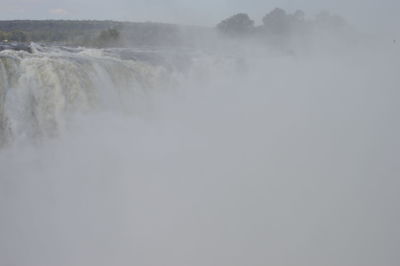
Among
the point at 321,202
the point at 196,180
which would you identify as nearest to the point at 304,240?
the point at 321,202

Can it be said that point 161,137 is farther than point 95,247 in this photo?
Yes

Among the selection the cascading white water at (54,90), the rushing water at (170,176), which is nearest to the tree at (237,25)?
the rushing water at (170,176)

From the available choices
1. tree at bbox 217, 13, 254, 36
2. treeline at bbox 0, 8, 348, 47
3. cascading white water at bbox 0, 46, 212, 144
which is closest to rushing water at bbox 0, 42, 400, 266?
cascading white water at bbox 0, 46, 212, 144

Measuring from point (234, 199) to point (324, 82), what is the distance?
9900mm

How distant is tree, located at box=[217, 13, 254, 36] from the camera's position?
31484 mm

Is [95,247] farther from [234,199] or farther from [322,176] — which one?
[322,176]

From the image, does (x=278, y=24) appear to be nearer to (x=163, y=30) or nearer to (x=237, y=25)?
(x=237, y=25)

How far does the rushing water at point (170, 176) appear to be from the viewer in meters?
6.41

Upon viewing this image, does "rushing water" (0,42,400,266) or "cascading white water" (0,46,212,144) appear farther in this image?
"cascading white water" (0,46,212,144)

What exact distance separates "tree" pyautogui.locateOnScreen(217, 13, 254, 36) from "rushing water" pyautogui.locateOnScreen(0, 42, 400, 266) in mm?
20234

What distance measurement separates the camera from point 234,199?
7430 millimetres

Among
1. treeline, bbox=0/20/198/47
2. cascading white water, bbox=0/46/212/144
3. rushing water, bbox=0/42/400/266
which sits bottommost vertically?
rushing water, bbox=0/42/400/266

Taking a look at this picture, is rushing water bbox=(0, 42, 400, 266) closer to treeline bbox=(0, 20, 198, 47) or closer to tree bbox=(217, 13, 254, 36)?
treeline bbox=(0, 20, 198, 47)

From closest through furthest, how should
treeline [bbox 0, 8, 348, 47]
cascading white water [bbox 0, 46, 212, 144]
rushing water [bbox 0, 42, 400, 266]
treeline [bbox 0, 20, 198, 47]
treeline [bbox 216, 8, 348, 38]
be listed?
rushing water [bbox 0, 42, 400, 266] < cascading white water [bbox 0, 46, 212, 144] < treeline [bbox 0, 20, 198, 47] < treeline [bbox 0, 8, 348, 47] < treeline [bbox 216, 8, 348, 38]
